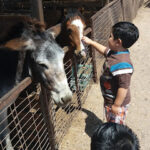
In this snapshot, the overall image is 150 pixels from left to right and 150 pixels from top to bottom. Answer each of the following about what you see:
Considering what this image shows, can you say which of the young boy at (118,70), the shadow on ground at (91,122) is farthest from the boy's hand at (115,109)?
the shadow on ground at (91,122)

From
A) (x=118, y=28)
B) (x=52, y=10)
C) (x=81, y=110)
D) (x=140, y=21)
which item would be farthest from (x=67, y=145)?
(x=140, y=21)

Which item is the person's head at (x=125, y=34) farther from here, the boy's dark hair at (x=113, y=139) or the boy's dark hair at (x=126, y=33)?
the boy's dark hair at (x=113, y=139)

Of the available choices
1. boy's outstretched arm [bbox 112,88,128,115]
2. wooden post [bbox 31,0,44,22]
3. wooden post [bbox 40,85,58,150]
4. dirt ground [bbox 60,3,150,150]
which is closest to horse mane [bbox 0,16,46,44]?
wooden post [bbox 31,0,44,22]

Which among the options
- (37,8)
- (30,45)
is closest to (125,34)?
(30,45)

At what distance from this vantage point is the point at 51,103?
106 inches

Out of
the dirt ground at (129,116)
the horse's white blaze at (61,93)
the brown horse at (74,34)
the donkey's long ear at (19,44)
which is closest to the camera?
the donkey's long ear at (19,44)

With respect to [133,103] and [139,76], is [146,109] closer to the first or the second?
[133,103]

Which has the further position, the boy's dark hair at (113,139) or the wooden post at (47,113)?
the wooden post at (47,113)

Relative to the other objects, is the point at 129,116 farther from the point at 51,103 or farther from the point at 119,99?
the point at 51,103

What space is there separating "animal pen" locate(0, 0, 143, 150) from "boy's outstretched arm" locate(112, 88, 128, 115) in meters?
0.83

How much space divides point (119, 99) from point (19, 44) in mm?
1294

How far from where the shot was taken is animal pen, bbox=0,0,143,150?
7.68ft

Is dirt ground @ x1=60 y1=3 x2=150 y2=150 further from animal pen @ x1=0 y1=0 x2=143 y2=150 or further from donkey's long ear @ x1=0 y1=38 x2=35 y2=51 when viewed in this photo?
donkey's long ear @ x1=0 y1=38 x2=35 y2=51

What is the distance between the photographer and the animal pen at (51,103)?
2.34 metres
